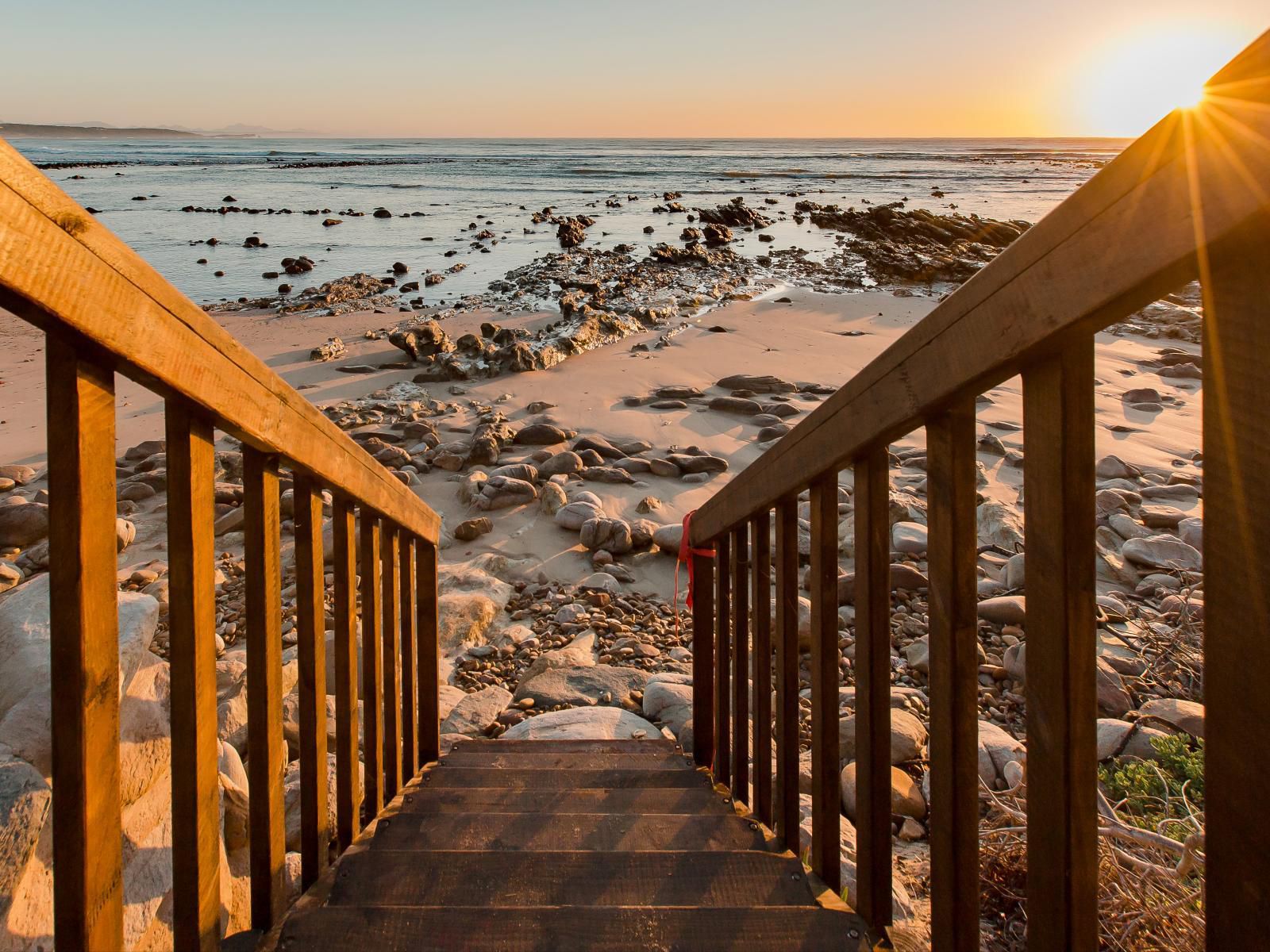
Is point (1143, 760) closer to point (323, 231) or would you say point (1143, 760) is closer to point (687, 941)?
point (687, 941)

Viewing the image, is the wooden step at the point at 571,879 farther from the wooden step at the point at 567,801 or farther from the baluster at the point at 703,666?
the baluster at the point at 703,666

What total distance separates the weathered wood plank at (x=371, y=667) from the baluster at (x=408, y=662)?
500 mm

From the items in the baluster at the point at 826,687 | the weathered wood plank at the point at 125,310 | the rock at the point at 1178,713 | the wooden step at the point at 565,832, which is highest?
the weathered wood plank at the point at 125,310

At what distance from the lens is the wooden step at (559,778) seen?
9.44 ft

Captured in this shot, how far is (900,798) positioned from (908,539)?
8.58ft

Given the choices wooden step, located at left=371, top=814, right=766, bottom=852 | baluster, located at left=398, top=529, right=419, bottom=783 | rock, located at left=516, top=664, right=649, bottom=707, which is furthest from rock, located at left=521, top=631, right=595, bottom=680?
wooden step, located at left=371, top=814, right=766, bottom=852

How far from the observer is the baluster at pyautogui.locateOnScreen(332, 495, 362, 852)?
6.93ft

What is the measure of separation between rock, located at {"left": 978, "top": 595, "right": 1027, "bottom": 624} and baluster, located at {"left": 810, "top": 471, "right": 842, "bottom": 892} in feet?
9.64

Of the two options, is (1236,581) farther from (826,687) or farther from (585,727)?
(585,727)

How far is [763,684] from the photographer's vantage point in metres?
2.42

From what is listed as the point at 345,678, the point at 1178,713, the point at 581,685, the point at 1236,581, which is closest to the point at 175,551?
the point at 345,678

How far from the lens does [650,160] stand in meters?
74.5

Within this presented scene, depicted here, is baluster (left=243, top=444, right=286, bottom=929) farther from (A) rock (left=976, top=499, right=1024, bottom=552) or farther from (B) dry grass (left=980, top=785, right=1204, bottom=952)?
(A) rock (left=976, top=499, right=1024, bottom=552)

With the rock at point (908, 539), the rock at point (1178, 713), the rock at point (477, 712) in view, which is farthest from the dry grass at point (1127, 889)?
the rock at point (908, 539)
